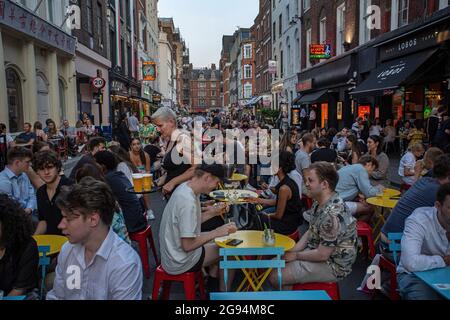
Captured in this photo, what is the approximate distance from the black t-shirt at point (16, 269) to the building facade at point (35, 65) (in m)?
10.0

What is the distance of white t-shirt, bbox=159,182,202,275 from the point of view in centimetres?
342

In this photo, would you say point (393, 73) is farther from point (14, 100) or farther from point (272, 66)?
point (272, 66)

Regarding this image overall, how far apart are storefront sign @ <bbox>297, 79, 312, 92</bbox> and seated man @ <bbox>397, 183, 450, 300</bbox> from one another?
917 inches

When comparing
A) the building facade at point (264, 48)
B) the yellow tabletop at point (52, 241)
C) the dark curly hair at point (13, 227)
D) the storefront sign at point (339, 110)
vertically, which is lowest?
the yellow tabletop at point (52, 241)

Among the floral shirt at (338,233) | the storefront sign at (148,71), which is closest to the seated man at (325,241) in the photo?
the floral shirt at (338,233)

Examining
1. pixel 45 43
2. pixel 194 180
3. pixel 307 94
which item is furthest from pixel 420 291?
pixel 307 94

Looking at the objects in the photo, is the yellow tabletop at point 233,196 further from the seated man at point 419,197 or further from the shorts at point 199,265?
the seated man at point 419,197

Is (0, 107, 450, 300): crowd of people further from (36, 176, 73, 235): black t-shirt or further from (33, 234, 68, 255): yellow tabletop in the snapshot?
(33, 234, 68, 255): yellow tabletop

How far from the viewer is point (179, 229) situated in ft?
11.4

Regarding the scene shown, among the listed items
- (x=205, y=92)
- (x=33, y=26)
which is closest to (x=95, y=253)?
(x=33, y=26)

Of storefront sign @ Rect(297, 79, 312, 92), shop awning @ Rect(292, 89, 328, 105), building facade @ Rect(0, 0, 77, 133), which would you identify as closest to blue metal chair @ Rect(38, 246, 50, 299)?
building facade @ Rect(0, 0, 77, 133)

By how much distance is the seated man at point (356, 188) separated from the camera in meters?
6.00

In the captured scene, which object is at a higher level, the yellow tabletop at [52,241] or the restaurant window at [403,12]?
the restaurant window at [403,12]

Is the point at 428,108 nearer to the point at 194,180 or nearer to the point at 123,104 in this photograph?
the point at 194,180
